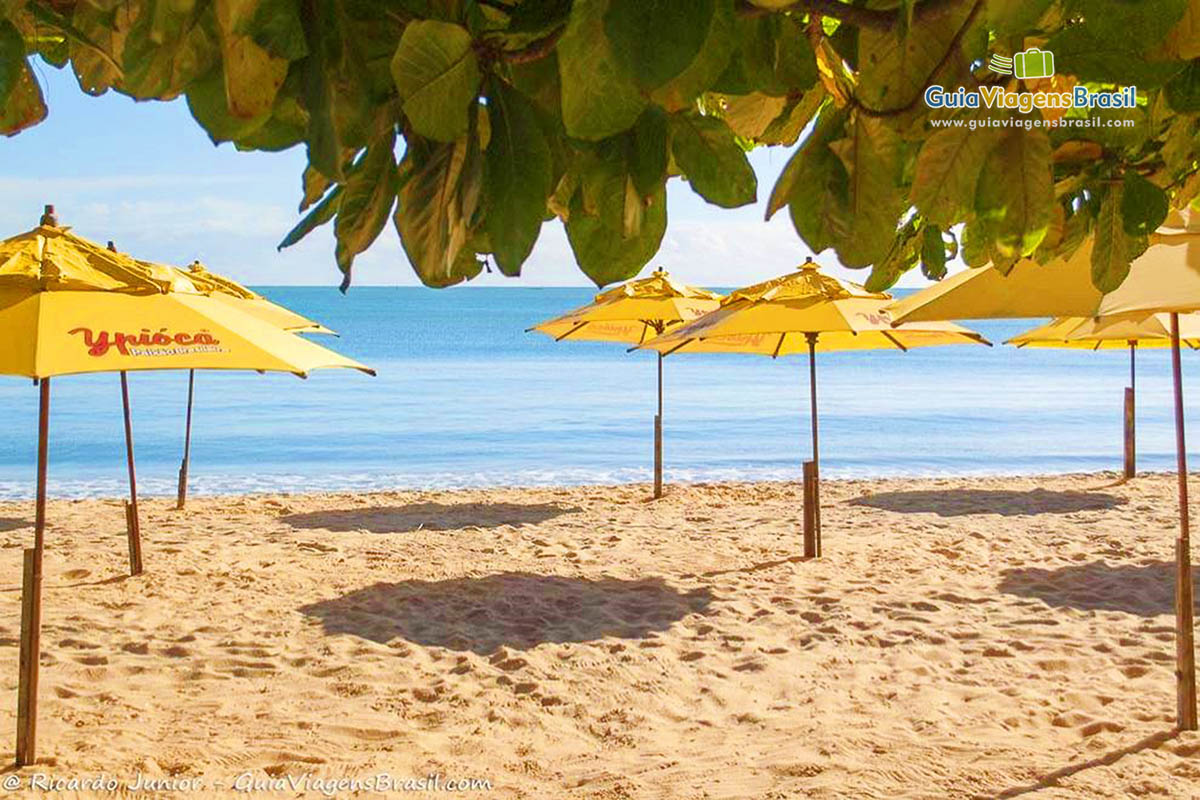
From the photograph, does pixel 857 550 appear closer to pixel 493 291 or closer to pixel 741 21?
pixel 741 21

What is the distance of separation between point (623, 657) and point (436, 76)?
5.51 meters

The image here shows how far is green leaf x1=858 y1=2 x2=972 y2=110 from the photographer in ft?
3.23

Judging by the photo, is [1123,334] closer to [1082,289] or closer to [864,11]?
[1082,289]

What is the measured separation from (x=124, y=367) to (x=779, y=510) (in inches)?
295

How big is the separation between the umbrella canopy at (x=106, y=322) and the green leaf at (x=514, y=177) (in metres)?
4.09

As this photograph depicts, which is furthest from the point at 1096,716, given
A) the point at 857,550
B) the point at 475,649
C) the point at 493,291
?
the point at 493,291

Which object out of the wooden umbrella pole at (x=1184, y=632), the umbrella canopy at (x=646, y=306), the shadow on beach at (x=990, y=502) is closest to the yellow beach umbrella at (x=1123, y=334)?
the shadow on beach at (x=990, y=502)

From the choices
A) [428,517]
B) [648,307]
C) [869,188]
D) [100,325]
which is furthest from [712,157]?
[648,307]

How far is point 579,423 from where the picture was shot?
26.1m

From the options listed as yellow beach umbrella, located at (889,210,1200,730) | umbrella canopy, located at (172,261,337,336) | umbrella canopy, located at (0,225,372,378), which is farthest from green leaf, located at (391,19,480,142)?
umbrella canopy, located at (172,261,337,336)

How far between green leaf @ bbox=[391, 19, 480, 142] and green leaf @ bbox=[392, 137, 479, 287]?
51 millimetres

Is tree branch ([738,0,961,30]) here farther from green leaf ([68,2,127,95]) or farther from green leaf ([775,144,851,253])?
green leaf ([68,2,127,95])

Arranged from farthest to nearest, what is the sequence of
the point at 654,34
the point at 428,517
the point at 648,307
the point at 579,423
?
the point at 579,423 < the point at 648,307 < the point at 428,517 < the point at 654,34

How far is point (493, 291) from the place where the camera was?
122250 millimetres
